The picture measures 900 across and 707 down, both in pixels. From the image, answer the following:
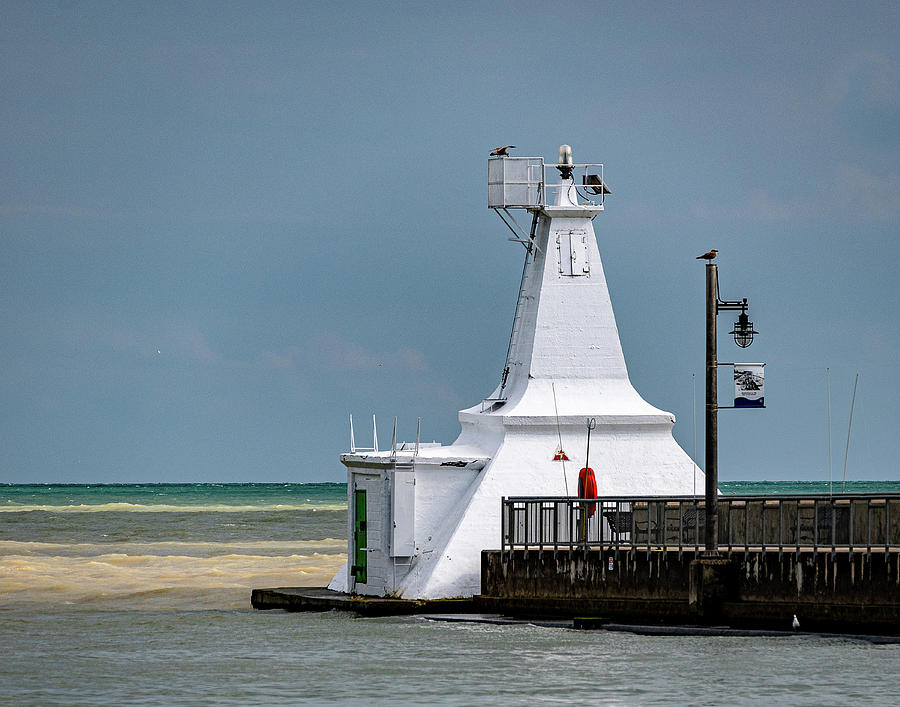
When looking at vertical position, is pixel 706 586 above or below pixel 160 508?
above

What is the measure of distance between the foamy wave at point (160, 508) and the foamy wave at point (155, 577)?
4406 centimetres

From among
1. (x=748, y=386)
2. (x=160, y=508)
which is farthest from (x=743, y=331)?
(x=160, y=508)

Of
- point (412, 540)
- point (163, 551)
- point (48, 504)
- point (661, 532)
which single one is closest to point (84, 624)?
point (412, 540)

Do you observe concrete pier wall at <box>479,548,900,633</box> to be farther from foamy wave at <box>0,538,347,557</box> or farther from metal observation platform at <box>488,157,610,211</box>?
foamy wave at <box>0,538,347,557</box>

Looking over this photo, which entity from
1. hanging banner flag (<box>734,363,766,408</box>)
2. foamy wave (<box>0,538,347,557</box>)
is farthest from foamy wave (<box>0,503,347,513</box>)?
hanging banner flag (<box>734,363,766,408</box>)

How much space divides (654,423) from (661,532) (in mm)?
3650

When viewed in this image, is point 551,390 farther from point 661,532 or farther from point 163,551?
point 163,551

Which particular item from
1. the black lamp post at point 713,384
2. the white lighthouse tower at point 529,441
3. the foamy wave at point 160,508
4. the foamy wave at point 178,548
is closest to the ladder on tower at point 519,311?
the white lighthouse tower at point 529,441

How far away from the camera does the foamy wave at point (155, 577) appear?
109ft

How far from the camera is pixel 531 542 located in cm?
2539

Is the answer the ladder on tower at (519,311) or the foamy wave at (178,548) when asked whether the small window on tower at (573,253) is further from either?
the foamy wave at (178,548)

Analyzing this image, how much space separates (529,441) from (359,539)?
3131 millimetres

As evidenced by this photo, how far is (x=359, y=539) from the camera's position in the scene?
27.6 metres

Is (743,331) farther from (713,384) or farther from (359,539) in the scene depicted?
(359,539)
